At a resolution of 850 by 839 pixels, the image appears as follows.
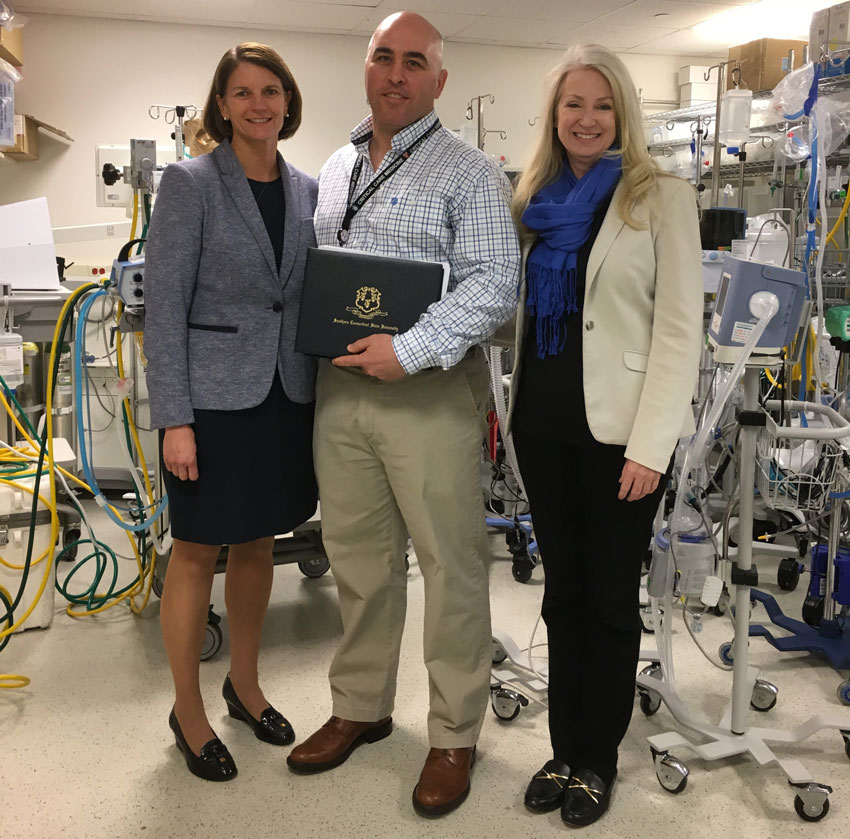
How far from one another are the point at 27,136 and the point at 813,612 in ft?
15.6

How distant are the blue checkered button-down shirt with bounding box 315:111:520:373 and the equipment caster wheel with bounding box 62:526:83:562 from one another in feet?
7.21

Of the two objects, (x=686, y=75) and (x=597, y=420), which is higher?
(x=686, y=75)

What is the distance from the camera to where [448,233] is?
173 cm

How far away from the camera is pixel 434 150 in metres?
1.76

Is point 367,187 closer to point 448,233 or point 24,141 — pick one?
point 448,233

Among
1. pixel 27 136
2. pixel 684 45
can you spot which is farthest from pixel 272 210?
pixel 684 45

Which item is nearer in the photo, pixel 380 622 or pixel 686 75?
pixel 380 622

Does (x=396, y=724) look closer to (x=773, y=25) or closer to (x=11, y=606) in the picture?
(x=11, y=606)

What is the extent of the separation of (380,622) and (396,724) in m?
0.37

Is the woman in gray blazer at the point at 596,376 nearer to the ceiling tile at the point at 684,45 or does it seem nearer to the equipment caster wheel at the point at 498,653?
the equipment caster wheel at the point at 498,653

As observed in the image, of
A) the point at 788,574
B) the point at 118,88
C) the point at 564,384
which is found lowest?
the point at 788,574

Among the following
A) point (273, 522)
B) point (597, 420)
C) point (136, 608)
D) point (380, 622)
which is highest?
point (597, 420)

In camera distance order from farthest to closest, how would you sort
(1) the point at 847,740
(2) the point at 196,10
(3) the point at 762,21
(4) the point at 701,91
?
(4) the point at 701,91, (3) the point at 762,21, (2) the point at 196,10, (1) the point at 847,740

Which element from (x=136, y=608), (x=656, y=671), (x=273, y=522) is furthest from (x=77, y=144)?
(x=656, y=671)
